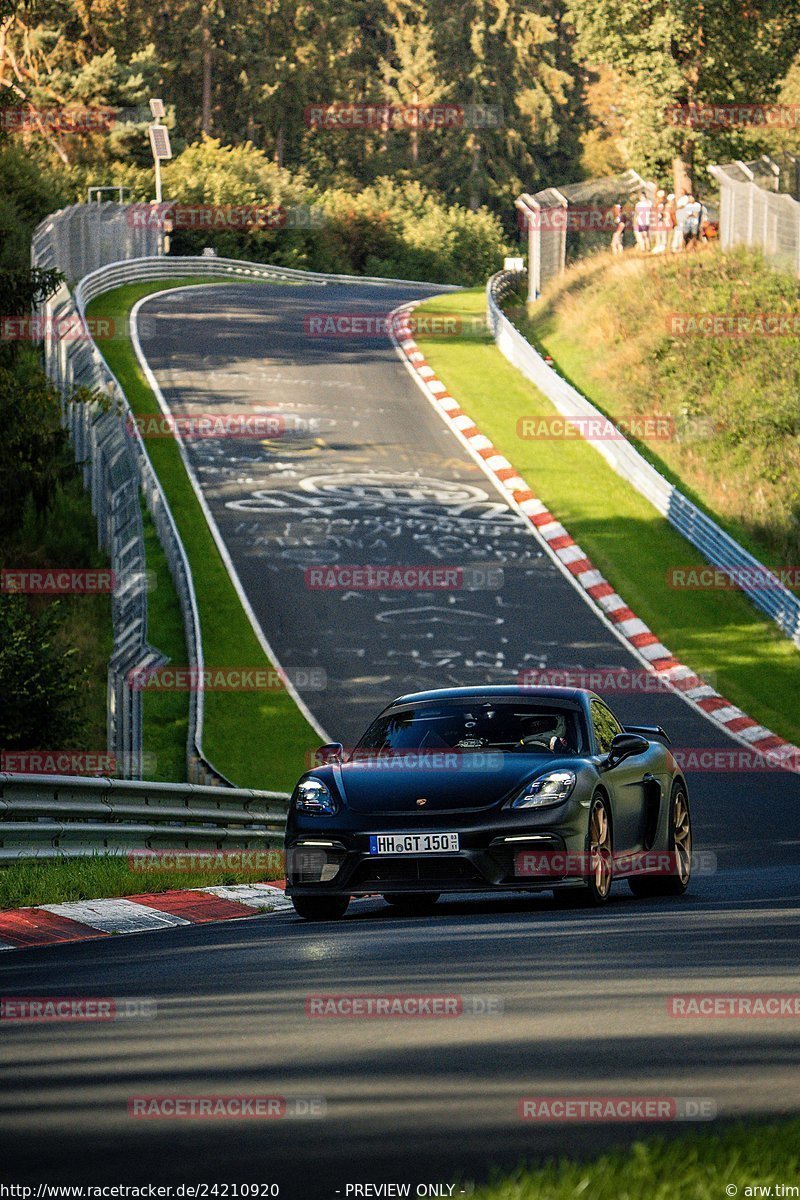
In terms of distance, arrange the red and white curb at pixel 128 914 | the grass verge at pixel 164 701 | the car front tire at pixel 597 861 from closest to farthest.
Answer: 1. the red and white curb at pixel 128 914
2. the car front tire at pixel 597 861
3. the grass verge at pixel 164 701

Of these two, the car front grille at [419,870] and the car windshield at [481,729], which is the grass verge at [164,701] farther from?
the car front grille at [419,870]

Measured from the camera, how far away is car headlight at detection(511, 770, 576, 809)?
10.5 m

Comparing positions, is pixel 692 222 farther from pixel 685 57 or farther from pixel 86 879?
pixel 86 879

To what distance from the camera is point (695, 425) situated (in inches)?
1462

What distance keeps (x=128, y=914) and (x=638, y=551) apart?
21101 mm

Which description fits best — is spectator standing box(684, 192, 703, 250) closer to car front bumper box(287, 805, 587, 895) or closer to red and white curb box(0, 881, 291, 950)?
red and white curb box(0, 881, 291, 950)

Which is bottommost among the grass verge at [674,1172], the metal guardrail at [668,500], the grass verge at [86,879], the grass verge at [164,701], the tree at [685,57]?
the grass verge at [164,701]

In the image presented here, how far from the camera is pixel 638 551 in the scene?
31.1 m

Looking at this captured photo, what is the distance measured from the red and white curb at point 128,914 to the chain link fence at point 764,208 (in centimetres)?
3376

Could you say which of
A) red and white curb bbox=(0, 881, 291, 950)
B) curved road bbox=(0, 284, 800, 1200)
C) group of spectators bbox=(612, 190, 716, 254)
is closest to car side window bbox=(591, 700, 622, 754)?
curved road bbox=(0, 284, 800, 1200)

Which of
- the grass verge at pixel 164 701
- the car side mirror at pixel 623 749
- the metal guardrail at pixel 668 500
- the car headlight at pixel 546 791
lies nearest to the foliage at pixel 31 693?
the grass verge at pixel 164 701

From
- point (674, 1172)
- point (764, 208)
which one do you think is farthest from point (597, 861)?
point (764, 208)

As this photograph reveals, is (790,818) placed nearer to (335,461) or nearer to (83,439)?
(83,439)

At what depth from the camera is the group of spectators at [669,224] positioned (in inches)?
1954
